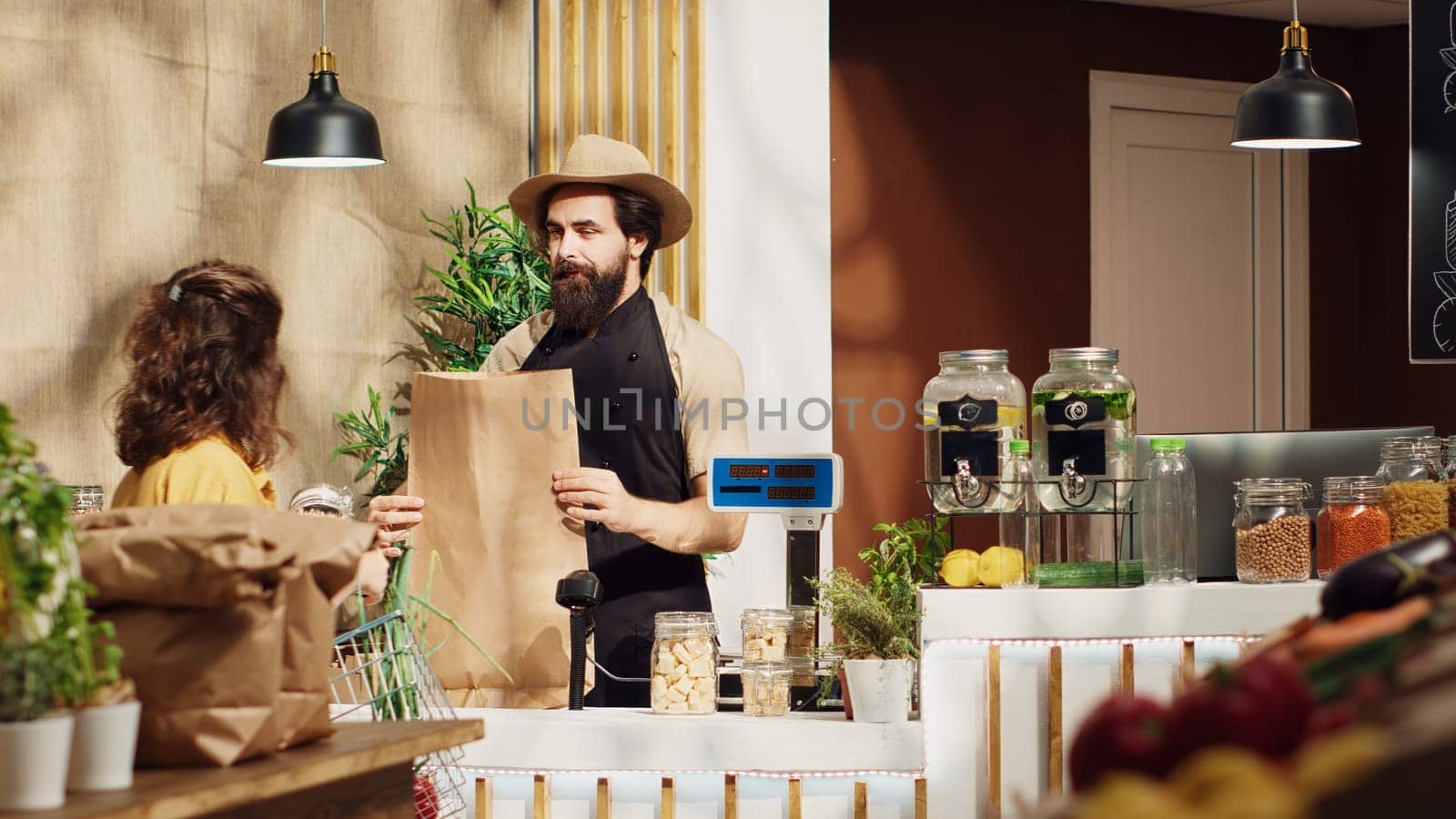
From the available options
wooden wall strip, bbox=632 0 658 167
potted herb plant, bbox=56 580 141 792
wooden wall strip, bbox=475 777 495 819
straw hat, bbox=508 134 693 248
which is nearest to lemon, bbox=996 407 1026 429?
wooden wall strip, bbox=475 777 495 819

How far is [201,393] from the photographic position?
2.28 meters

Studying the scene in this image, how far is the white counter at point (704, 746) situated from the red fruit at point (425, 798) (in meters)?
0.49

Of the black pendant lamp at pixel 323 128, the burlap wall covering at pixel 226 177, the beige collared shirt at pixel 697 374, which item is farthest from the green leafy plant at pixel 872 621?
the burlap wall covering at pixel 226 177

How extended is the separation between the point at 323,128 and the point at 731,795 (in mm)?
1991

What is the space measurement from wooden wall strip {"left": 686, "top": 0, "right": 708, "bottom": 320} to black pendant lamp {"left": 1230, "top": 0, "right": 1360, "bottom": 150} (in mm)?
1573

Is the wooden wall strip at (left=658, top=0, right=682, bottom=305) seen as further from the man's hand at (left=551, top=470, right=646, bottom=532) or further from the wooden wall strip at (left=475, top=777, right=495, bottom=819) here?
the wooden wall strip at (left=475, top=777, right=495, bottom=819)

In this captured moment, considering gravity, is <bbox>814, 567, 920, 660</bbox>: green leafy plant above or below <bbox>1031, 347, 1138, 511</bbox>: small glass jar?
below

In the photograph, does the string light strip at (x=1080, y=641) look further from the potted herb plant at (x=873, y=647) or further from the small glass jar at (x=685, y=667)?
the small glass jar at (x=685, y=667)

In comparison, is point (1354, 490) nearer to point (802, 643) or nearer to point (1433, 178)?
point (802, 643)

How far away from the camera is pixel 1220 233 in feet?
20.0

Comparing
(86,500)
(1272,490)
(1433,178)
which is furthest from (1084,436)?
(86,500)

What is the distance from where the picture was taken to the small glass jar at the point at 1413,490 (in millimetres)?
2578

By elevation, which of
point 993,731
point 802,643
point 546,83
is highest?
point 546,83

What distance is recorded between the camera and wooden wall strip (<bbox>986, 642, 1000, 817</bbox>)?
242cm
